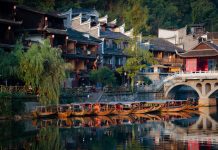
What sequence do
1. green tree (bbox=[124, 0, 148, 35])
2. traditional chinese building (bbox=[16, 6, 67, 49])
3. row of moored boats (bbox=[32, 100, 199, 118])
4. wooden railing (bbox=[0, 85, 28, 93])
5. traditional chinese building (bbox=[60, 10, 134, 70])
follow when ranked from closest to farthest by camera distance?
wooden railing (bbox=[0, 85, 28, 93]) < row of moored boats (bbox=[32, 100, 199, 118]) < traditional chinese building (bbox=[16, 6, 67, 49]) < traditional chinese building (bbox=[60, 10, 134, 70]) < green tree (bbox=[124, 0, 148, 35])

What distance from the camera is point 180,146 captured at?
1364 inches

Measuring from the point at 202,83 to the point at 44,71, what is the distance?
27.5 meters

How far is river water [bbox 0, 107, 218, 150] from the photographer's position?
35.0 m

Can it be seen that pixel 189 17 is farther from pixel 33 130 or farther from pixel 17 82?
pixel 33 130

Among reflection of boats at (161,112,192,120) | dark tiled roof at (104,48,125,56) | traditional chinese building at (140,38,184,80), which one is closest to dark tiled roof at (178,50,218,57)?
traditional chinese building at (140,38,184,80)

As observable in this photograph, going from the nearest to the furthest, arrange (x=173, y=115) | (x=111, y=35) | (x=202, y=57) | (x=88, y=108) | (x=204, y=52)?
(x=88, y=108) < (x=173, y=115) < (x=204, y=52) < (x=202, y=57) < (x=111, y=35)

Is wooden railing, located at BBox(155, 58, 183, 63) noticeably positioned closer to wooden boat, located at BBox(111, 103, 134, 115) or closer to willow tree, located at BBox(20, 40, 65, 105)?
wooden boat, located at BBox(111, 103, 134, 115)

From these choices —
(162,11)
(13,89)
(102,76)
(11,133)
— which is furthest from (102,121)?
(162,11)

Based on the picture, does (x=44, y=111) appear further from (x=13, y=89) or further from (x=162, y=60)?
(x=162, y=60)

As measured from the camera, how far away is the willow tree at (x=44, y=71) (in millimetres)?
50500

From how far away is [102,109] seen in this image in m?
56.7

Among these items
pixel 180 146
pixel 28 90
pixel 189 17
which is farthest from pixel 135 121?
pixel 189 17

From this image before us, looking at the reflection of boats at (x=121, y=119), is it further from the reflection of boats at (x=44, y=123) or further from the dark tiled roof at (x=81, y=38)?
the dark tiled roof at (x=81, y=38)

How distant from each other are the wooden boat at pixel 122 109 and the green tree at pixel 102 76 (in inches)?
305
